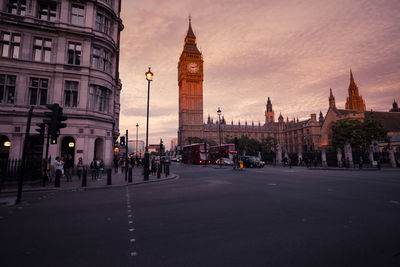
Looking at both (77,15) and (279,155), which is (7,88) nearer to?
(77,15)

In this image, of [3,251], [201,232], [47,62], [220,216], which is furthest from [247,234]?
[47,62]

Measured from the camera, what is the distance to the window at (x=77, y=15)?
2105 centimetres

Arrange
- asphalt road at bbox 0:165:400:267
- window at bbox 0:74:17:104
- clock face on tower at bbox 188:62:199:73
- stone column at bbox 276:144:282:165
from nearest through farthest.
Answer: asphalt road at bbox 0:165:400:267, window at bbox 0:74:17:104, stone column at bbox 276:144:282:165, clock face on tower at bbox 188:62:199:73

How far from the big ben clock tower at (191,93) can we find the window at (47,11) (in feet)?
308

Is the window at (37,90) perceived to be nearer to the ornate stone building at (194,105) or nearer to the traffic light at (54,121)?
the traffic light at (54,121)

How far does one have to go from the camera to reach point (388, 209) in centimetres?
597

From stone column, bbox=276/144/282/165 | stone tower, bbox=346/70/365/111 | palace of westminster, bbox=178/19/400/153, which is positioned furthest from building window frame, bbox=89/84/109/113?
stone tower, bbox=346/70/365/111

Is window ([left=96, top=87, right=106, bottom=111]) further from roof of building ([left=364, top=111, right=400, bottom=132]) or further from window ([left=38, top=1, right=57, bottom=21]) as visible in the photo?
roof of building ([left=364, top=111, right=400, bottom=132])

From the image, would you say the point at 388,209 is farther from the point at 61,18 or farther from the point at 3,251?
the point at 61,18

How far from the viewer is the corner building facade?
1880cm

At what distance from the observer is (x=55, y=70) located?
19.8 meters

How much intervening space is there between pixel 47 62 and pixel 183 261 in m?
23.4

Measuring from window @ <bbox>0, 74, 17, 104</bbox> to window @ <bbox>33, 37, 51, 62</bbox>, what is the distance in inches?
110

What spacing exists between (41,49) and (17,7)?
4.46 metres
